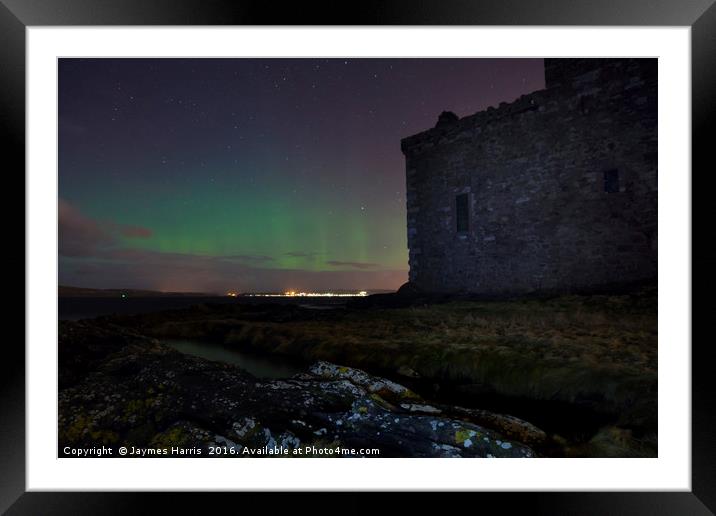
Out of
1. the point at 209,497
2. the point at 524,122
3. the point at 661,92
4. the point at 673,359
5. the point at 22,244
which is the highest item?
the point at 524,122

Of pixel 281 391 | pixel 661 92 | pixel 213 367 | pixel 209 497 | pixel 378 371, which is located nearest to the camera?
pixel 209 497

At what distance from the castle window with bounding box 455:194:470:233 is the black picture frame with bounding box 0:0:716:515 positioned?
9.21 m

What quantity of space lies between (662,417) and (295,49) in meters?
4.92

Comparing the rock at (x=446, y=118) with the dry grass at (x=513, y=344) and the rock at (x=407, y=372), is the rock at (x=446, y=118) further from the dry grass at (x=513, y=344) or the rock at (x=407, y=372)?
the rock at (x=407, y=372)

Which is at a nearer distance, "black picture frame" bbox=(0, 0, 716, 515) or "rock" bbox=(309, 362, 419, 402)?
"black picture frame" bbox=(0, 0, 716, 515)

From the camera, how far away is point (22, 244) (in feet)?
11.4

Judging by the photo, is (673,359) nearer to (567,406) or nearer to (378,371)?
(567,406)

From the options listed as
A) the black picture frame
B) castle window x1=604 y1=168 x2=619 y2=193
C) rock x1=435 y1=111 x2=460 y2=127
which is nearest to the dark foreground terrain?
the black picture frame

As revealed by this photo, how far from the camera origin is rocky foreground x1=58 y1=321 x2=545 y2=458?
3900 mm

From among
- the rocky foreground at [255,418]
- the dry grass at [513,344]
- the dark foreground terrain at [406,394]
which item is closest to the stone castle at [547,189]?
the dry grass at [513,344]

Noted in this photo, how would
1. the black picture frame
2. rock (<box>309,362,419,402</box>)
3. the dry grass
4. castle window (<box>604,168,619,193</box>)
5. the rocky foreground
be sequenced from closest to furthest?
1. the black picture frame
2. the rocky foreground
3. the dry grass
4. rock (<box>309,362,419,402</box>)
5. castle window (<box>604,168,619,193</box>)

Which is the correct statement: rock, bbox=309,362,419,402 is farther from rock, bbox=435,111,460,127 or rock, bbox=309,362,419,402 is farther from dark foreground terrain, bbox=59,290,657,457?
rock, bbox=435,111,460,127

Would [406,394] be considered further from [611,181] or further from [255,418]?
[611,181]

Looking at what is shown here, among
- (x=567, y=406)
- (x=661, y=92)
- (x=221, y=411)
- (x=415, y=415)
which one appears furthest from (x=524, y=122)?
(x=221, y=411)
